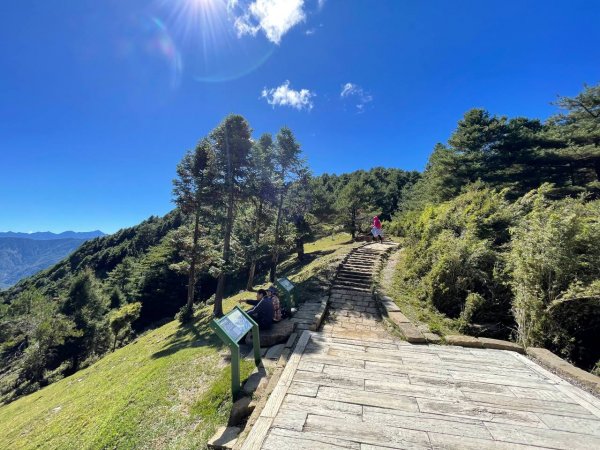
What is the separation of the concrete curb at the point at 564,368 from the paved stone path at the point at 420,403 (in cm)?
28

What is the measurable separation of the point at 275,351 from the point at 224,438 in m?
2.38

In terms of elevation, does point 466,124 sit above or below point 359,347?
above

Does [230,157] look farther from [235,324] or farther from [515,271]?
[515,271]

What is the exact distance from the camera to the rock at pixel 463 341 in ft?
19.7

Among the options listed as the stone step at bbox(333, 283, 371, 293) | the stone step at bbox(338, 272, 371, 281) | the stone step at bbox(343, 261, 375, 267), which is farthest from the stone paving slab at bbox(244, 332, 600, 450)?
the stone step at bbox(343, 261, 375, 267)

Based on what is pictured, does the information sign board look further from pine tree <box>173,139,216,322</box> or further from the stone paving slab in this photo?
pine tree <box>173,139,216,322</box>

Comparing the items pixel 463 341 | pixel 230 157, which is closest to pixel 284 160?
pixel 230 157

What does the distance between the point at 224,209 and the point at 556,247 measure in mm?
15799

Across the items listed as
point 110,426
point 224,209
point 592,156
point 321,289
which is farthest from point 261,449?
point 592,156

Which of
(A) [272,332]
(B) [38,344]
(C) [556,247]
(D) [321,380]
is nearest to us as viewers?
(D) [321,380]

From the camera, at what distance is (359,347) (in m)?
5.87

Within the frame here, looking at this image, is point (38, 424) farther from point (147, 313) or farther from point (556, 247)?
point (147, 313)

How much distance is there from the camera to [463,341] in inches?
242

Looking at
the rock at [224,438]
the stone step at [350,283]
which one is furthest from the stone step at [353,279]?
the rock at [224,438]
